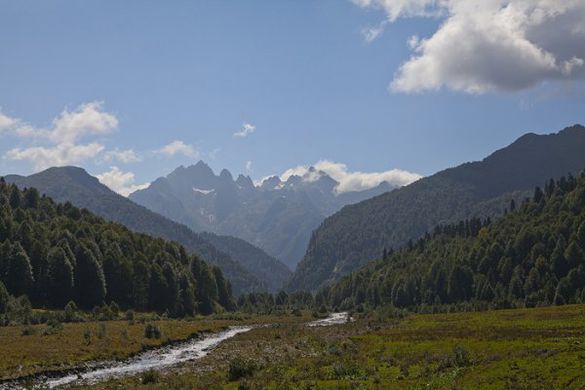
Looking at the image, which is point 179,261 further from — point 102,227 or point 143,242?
point 102,227

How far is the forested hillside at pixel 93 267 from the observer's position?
4724 inches

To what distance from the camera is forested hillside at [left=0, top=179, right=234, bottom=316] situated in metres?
120

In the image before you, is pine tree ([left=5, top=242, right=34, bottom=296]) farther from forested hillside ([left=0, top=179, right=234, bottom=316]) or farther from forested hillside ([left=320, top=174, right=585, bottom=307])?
forested hillside ([left=320, top=174, right=585, bottom=307])

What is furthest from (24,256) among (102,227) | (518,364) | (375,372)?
(518,364)

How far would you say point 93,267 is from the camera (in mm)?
129000

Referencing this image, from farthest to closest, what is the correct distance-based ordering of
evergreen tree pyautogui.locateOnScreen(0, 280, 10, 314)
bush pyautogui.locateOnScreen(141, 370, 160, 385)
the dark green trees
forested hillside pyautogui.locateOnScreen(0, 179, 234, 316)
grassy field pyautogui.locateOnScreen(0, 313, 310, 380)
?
the dark green trees → forested hillside pyautogui.locateOnScreen(0, 179, 234, 316) → evergreen tree pyautogui.locateOnScreen(0, 280, 10, 314) → grassy field pyautogui.locateOnScreen(0, 313, 310, 380) → bush pyautogui.locateOnScreen(141, 370, 160, 385)

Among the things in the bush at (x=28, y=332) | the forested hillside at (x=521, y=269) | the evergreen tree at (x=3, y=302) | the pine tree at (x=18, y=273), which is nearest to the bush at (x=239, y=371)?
the bush at (x=28, y=332)

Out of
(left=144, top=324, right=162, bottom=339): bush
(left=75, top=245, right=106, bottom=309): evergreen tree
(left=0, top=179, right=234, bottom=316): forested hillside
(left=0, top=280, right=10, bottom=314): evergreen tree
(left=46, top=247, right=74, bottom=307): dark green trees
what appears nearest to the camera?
(left=144, top=324, right=162, bottom=339): bush

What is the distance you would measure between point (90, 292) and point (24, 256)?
1763 centimetres

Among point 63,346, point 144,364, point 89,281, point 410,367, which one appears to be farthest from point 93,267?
point 410,367

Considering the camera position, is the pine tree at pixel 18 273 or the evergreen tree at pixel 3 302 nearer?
the evergreen tree at pixel 3 302

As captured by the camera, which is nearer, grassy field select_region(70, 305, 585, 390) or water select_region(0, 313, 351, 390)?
grassy field select_region(70, 305, 585, 390)

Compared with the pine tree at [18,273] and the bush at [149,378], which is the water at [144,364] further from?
the pine tree at [18,273]

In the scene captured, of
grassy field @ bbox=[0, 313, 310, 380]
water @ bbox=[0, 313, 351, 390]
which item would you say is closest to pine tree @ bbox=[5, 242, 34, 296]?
grassy field @ bbox=[0, 313, 310, 380]
